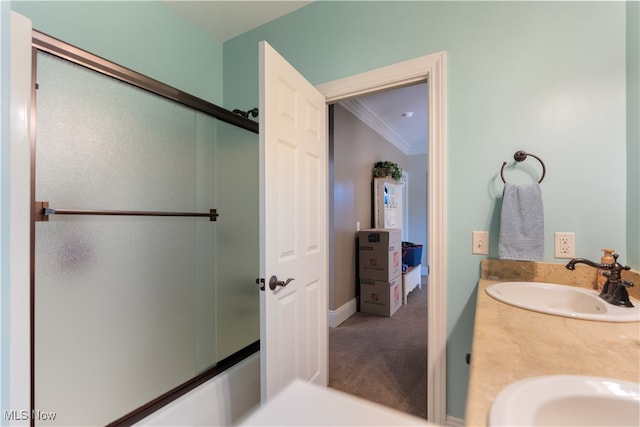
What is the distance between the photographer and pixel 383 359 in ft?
7.68

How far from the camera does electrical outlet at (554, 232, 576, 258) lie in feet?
4.09

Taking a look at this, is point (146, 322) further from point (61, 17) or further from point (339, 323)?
point (339, 323)

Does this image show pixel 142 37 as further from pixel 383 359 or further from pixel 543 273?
pixel 383 359

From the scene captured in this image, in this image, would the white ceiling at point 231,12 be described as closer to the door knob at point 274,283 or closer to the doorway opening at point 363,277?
the doorway opening at point 363,277

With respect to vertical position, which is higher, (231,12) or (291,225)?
(231,12)

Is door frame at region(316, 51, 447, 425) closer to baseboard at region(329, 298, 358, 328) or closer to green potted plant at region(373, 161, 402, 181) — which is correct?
baseboard at region(329, 298, 358, 328)

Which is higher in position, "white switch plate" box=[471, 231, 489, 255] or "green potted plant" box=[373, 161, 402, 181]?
"green potted plant" box=[373, 161, 402, 181]

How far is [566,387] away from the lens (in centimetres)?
54

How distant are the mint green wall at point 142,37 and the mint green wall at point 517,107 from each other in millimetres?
1148

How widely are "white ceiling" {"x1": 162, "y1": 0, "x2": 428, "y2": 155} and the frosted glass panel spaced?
0.74 metres

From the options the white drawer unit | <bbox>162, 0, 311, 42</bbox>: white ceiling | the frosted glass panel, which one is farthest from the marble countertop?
the white drawer unit

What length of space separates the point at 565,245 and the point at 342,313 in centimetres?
234

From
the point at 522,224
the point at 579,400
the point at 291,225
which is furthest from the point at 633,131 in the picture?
the point at 291,225

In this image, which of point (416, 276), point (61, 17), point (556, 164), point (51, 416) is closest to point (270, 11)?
point (61, 17)
